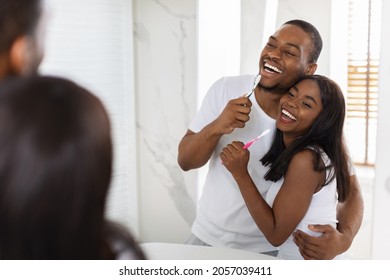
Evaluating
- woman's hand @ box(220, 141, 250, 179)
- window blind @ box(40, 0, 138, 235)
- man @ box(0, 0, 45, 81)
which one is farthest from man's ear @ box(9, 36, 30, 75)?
woman's hand @ box(220, 141, 250, 179)

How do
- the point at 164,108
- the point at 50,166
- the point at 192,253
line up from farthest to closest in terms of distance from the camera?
the point at 164,108
the point at 192,253
the point at 50,166

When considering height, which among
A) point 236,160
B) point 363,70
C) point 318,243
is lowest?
point 318,243

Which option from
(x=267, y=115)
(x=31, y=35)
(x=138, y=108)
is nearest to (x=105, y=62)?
(x=138, y=108)

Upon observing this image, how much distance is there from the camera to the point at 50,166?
10.2 inches

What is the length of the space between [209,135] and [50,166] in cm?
42

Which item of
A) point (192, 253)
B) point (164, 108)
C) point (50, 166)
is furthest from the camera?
point (164, 108)

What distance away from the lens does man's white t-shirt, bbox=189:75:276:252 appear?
664 millimetres

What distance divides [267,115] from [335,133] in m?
0.10

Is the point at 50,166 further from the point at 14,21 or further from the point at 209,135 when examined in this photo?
the point at 209,135

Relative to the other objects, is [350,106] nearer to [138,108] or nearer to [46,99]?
[138,108]

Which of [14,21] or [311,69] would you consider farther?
[311,69]

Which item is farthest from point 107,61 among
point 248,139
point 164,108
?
point 248,139

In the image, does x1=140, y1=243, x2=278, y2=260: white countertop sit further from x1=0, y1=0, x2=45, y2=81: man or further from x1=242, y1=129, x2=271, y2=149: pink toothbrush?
x1=0, y1=0, x2=45, y2=81: man

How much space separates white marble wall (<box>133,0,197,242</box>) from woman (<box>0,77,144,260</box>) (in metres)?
0.45
